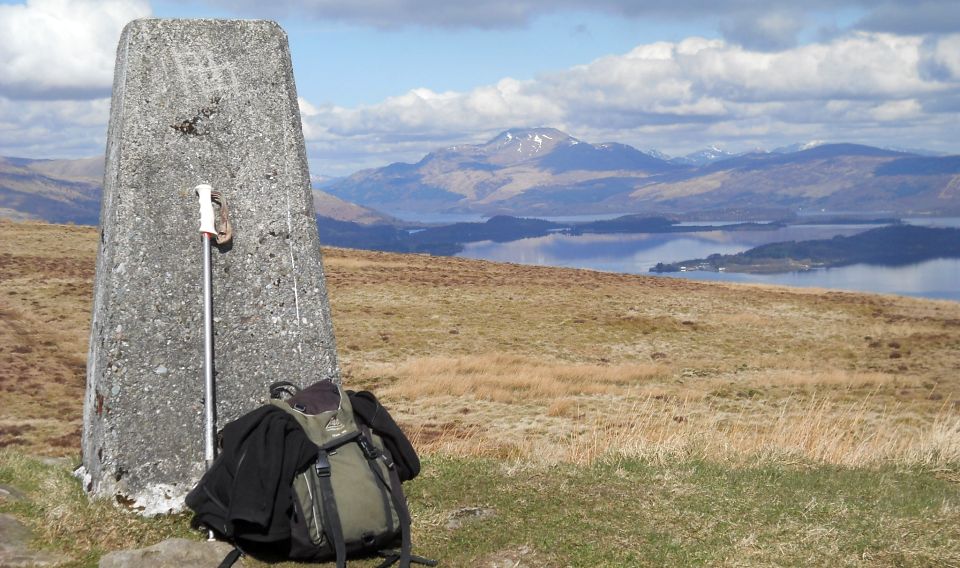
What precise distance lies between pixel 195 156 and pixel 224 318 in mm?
1241

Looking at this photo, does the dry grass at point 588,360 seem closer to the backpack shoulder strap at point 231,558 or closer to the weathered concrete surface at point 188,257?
the weathered concrete surface at point 188,257

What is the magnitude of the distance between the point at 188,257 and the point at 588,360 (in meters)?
21.7

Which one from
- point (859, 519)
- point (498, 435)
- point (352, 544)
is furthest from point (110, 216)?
point (498, 435)

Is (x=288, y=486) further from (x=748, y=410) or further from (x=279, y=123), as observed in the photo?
(x=748, y=410)

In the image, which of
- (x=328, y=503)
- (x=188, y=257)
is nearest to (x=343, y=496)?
(x=328, y=503)

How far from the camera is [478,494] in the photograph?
6.59 meters

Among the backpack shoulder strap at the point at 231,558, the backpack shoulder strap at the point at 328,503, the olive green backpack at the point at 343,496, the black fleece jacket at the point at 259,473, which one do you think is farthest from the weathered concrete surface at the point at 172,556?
the backpack shoulder strap at the point at 328,503

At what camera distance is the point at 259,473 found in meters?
5.03

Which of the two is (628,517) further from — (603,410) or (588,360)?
(588,360)

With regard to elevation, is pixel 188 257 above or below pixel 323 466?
above

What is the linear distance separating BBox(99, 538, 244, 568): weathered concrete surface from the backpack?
0.15 m

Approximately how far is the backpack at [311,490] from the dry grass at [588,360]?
326 cm

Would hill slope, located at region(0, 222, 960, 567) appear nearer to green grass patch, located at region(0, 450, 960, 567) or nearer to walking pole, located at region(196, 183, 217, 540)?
green grass patch, located at region(0, 450, 960, 567)

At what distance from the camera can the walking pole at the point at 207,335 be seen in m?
6.20
